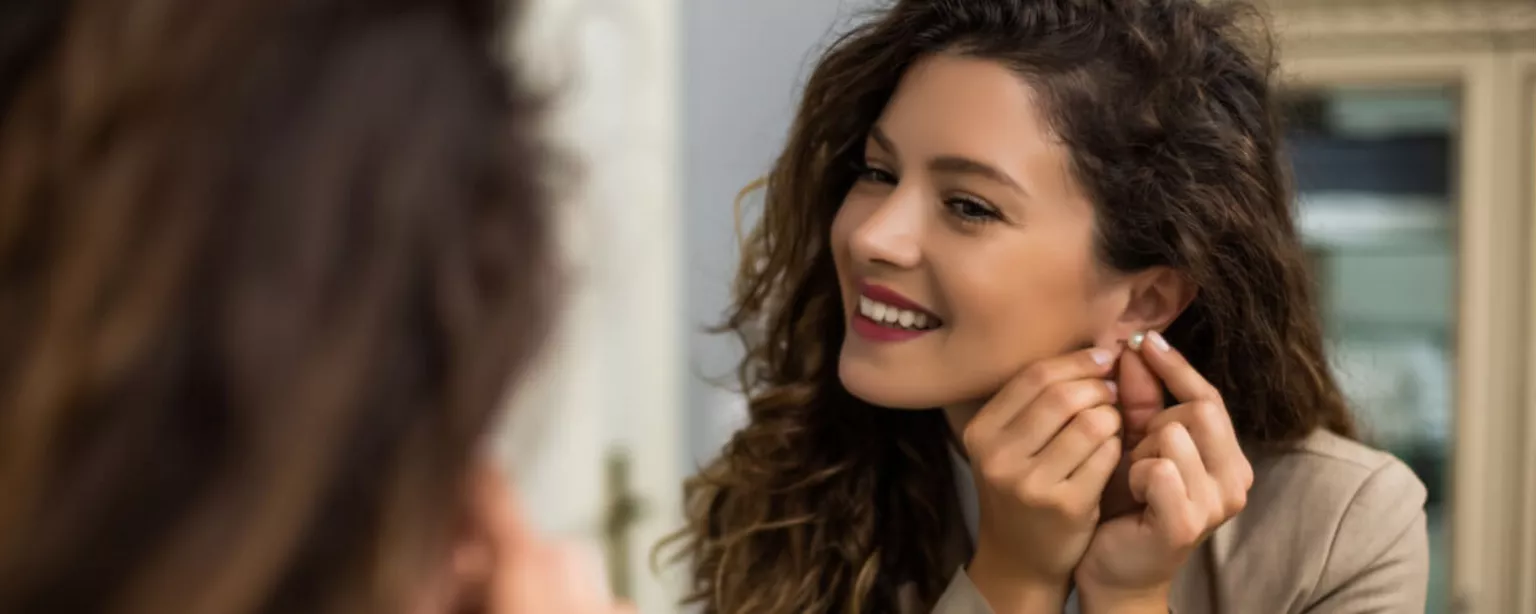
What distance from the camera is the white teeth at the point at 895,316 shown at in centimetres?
70

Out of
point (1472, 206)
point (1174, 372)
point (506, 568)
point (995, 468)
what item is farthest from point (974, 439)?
point (1472, 206)

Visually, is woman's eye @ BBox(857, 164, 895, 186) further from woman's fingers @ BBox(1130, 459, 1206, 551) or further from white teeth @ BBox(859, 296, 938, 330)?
woman's fingers @ BBox(1130, 459, 1206, 551)

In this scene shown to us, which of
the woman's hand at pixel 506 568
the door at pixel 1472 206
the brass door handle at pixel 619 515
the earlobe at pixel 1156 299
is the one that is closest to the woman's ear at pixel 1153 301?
the earlobe at pixel 1156 299

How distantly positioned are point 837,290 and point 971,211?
0.54 ft

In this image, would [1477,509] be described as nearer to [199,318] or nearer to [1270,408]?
[1270,408]

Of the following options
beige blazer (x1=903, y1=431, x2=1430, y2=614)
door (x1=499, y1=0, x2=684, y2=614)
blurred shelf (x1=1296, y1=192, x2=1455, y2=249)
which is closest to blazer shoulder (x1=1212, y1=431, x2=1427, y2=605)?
beige blazer (x1=903, y1=431, x2=1430, y2=614)

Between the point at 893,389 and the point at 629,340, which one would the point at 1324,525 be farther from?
the point at 629,340

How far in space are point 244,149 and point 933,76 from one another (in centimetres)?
51

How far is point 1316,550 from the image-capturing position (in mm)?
667

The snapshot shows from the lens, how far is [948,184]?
68 centimetres

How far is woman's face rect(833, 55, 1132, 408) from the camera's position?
67 centimetres

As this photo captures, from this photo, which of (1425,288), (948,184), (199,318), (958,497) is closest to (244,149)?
(199,318)

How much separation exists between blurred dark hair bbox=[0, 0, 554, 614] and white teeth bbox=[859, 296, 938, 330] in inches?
17.5

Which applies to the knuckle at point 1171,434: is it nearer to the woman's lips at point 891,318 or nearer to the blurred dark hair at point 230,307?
the woman's lips at point 891,318
